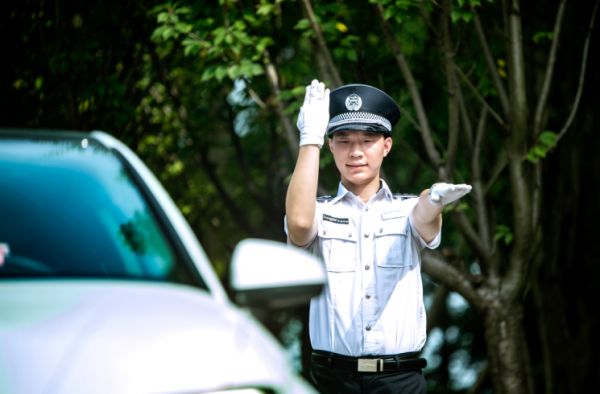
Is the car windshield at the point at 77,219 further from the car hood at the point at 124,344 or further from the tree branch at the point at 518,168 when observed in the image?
the tree branch at the point at 518,168

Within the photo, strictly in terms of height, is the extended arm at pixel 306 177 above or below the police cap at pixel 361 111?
below

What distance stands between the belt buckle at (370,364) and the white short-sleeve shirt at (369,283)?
0.03 meters

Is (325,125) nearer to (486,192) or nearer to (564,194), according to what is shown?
(486,192)

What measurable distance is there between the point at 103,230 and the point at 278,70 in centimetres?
593

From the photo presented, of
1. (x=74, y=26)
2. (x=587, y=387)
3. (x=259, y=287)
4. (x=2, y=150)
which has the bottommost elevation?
(x=587, y=387)

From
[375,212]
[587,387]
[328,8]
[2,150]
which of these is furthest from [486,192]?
[2,150]

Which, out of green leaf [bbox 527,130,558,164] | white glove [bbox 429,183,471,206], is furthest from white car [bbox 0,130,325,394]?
green leaf [bbox 527,130,558,164]

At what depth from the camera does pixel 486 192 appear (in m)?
8.38

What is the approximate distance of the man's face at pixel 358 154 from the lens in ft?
14.4

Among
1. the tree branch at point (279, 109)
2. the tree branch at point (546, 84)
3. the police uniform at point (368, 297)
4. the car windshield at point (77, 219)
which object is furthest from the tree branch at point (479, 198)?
the car windshield at point (77, 219)

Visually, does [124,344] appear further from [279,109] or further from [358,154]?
[279,109]

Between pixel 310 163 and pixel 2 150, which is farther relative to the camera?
pixel 310 163

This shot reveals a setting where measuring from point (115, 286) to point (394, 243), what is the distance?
5.65 feet

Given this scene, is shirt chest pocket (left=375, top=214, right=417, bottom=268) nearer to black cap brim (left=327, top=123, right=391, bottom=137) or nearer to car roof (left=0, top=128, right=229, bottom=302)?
black cap brim (left=327, top=123, right=391, bottom=137)
